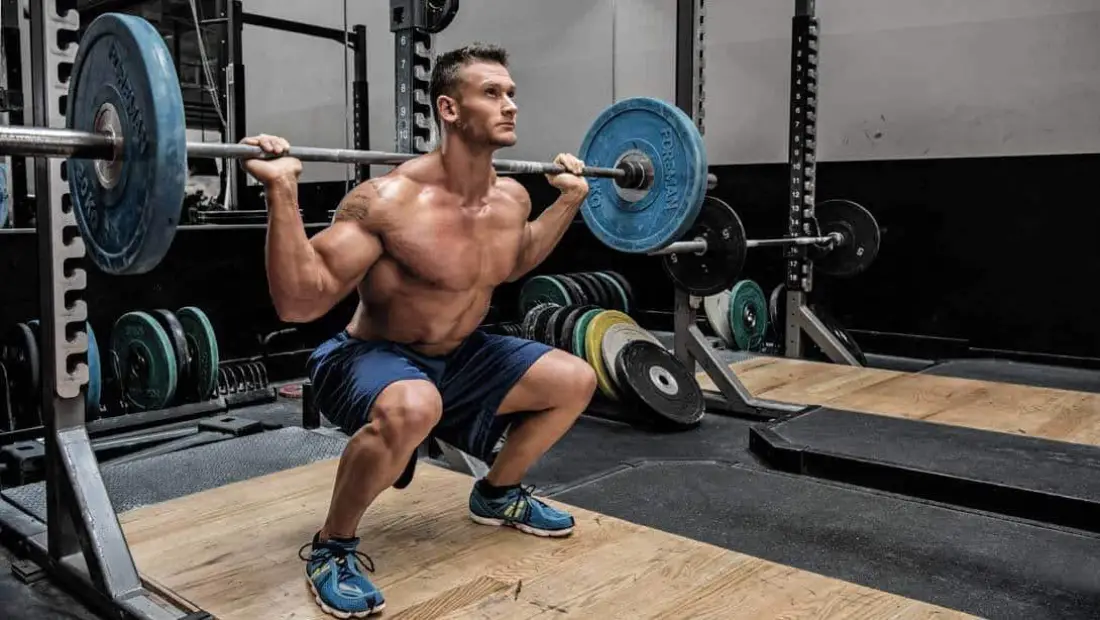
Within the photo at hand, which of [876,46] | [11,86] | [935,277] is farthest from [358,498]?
[876,46]

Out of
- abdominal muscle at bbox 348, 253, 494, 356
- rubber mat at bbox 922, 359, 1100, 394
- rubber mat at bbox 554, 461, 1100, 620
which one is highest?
abdominal muscle at bbox 348, 253, 494, 356

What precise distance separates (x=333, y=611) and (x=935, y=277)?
4237mm

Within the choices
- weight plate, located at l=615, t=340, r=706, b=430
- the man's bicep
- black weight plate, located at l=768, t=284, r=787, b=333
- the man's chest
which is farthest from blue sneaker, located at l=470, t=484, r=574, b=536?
black weight plate, located at l=768, t=284, r=787, b=333

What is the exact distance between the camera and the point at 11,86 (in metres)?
3.84

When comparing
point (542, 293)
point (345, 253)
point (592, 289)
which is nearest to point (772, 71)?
point (592, 289)

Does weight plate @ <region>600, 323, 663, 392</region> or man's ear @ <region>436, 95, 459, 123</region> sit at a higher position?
man's ear @ <region>436, 95, 459, 123</region>

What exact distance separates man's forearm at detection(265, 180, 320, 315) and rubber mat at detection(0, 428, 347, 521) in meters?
1.05

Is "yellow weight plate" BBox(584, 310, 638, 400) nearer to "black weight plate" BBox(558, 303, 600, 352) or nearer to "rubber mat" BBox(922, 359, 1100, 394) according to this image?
"black weight plate" BBox(558, 303, 600, 352)

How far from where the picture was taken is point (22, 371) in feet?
10.1

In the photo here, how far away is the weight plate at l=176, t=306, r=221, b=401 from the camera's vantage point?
3504 millimetres

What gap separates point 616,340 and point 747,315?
1616mm

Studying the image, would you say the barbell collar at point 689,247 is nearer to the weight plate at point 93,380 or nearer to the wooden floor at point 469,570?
the wooden floor at point 469,570

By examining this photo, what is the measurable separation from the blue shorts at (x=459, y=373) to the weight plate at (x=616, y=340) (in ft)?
4.87

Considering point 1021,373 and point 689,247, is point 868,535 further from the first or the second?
point 1021,373
